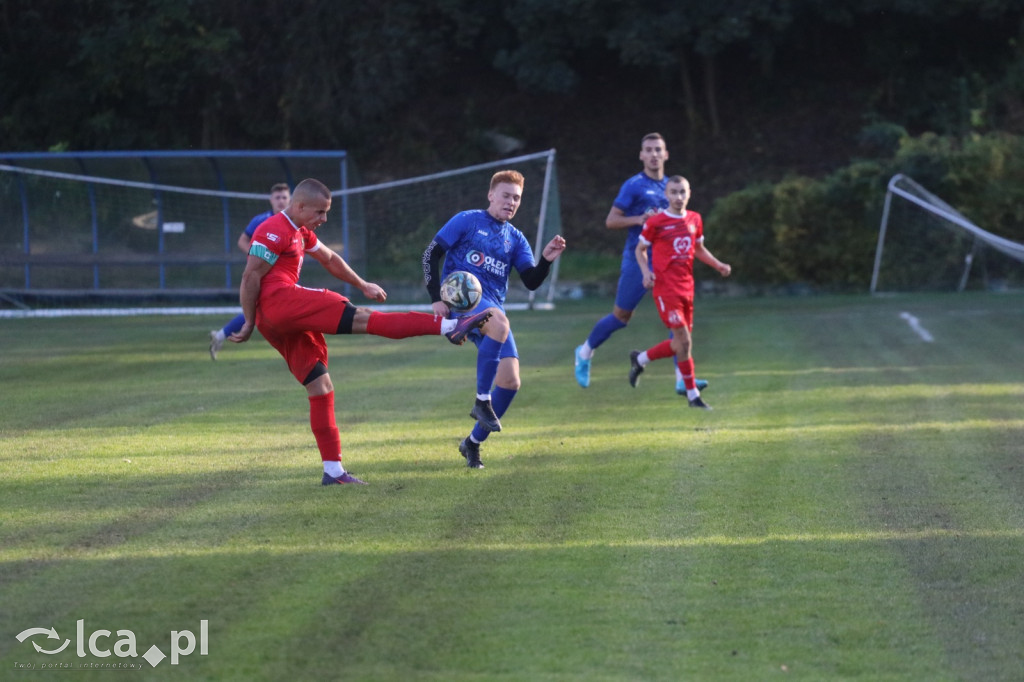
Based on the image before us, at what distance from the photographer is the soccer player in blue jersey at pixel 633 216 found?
11625 mm

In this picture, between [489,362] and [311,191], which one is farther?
[489,362]

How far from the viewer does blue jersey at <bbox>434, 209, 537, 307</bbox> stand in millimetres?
8148

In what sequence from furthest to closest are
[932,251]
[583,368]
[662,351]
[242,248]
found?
1. [932,251]
2. [242,248]
3. [583,368]
4. [662,351]

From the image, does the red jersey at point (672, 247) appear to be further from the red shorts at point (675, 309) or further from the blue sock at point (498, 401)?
the blue sock at point (498, 401)

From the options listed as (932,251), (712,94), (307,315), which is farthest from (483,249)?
(712,94)

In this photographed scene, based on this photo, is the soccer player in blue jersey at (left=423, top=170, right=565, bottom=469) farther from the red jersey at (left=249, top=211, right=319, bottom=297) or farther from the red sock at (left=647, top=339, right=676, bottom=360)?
the red sock at (left=647, top=339, right=676, bottom=360)

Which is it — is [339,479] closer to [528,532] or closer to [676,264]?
[528,532]

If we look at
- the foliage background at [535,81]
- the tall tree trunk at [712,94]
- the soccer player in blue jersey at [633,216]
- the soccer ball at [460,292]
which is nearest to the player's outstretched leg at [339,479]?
the soccer ball at [460,292]

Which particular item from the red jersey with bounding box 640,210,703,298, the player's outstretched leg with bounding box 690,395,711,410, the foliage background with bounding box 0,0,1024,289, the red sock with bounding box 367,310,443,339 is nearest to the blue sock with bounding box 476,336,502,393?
the red sock with bounding box 367,310,443,339

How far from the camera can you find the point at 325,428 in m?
7.41

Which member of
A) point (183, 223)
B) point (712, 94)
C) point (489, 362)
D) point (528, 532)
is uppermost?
point (712, 94)

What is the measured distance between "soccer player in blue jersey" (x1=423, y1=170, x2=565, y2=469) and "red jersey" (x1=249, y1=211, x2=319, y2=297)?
2.87 ft

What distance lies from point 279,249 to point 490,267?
1.50 m

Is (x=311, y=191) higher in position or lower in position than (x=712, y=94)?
lower
